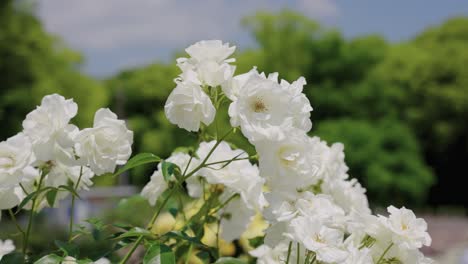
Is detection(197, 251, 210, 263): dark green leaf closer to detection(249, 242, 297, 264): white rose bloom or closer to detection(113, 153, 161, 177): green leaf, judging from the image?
detection(249, 242, 297, 264): white rose bloom

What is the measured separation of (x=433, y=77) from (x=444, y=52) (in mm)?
1566

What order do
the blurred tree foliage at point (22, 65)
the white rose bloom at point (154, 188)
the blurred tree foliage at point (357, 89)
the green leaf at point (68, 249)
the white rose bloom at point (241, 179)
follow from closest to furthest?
1. the green leaf at point (68, 249)
2. the white rose bloom at point (241, 179)
3. the white rose bloom at point (154, 188)
4. the blurred tree foliage at point (22, 65)
5. the blurred tree foliage at point (357, 89)

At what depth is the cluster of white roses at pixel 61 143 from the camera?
3.82 feet

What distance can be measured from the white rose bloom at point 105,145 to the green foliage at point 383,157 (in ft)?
59.5

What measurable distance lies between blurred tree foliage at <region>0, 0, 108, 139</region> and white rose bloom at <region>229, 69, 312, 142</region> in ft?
51.9

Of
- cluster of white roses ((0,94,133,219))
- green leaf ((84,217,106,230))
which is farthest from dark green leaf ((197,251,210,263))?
cluster of white roses ((0,94,133,219))

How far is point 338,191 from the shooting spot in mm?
1493

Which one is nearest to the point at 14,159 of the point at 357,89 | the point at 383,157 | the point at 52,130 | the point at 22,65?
the point at 52,130

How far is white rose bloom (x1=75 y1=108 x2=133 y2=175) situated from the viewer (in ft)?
3.81

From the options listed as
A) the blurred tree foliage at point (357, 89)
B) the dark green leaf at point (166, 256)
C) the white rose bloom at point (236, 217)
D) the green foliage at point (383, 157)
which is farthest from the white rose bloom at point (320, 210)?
the green foliage at point (383, 157)

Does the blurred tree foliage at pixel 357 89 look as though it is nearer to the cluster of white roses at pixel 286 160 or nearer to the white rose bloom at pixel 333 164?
the white rose bloom at pixel 333 164

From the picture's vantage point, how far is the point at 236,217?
1.56 metres

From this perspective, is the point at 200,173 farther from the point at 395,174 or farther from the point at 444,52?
the point at 444,52

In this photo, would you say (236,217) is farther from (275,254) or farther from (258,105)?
(258,105)
